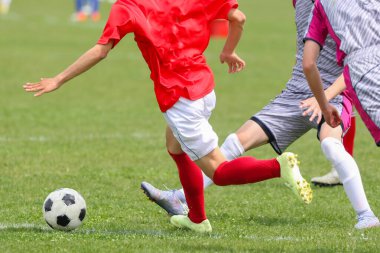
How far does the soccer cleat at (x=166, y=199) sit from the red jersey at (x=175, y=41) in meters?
0.95

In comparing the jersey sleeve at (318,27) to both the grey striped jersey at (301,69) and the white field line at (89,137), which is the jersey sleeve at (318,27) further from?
the white field line at (89,137)

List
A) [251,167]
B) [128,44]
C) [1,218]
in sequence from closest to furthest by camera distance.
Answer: [251,167] < [1,218] < [128,44]

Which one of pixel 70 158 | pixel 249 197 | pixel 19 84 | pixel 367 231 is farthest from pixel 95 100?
pixel 367 231

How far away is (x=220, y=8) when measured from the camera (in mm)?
6742

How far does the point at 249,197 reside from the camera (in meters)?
8.66

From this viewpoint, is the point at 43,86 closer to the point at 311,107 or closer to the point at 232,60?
the point at 232,60

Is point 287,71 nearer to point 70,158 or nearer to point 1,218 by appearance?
point 70,158

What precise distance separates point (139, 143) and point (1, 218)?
4.31 m

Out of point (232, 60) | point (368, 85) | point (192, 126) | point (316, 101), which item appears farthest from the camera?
point (232, 60)

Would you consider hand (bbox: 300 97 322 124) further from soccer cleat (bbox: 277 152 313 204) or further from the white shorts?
the white shorts

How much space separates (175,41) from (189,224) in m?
1.31

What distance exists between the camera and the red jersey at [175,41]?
658cm

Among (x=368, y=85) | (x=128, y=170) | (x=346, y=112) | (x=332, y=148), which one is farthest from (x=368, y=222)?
(x=128, y=170)

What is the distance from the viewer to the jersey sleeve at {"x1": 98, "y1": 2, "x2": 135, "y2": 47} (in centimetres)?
641
